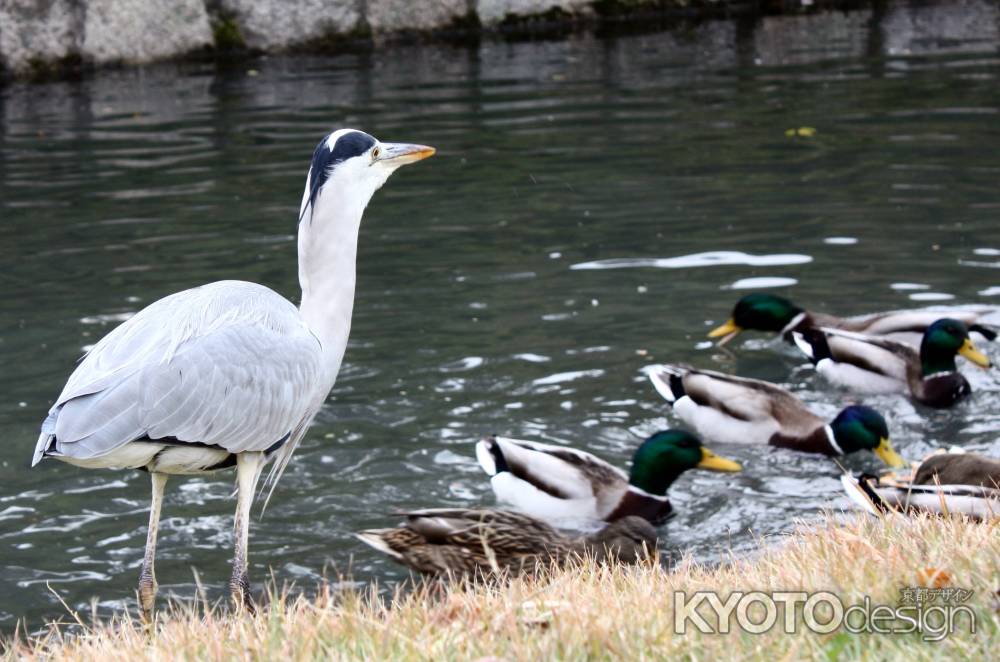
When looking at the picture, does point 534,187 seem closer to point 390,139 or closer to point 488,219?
point 488,219

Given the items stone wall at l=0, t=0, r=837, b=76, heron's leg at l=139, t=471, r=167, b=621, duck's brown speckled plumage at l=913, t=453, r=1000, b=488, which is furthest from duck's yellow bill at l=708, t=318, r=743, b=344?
stone wall at l=0, t=0, r=837, b=76

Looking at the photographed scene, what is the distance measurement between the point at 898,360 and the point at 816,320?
61 centimetres

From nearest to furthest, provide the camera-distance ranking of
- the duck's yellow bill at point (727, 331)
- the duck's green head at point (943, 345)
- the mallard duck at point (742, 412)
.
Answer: the mallard duck at point (742, 412) → the duck's green head at point (943, 345) → the duck's yellow bill at point (727, 331)

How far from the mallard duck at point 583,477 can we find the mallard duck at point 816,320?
1692 millimetres

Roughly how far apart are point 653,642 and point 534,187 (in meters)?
9.10

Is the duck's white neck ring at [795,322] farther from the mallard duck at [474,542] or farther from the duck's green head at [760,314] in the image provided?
the mallard duck at [474,542]

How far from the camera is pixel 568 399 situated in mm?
8148

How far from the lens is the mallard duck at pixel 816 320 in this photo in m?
8.69

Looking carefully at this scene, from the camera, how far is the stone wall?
18953mm

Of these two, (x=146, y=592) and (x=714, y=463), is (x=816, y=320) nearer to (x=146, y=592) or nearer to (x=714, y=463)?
(x=714, y=463)

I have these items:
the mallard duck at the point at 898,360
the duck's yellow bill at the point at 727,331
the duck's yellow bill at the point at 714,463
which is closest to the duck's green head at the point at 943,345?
the mallard duck at the point at 898,360

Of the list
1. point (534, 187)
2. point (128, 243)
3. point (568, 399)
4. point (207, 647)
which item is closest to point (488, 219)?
point (534, 187)

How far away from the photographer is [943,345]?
8102mm

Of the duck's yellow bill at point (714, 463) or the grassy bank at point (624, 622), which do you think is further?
the duck's yellow bill at point (714, 463)
